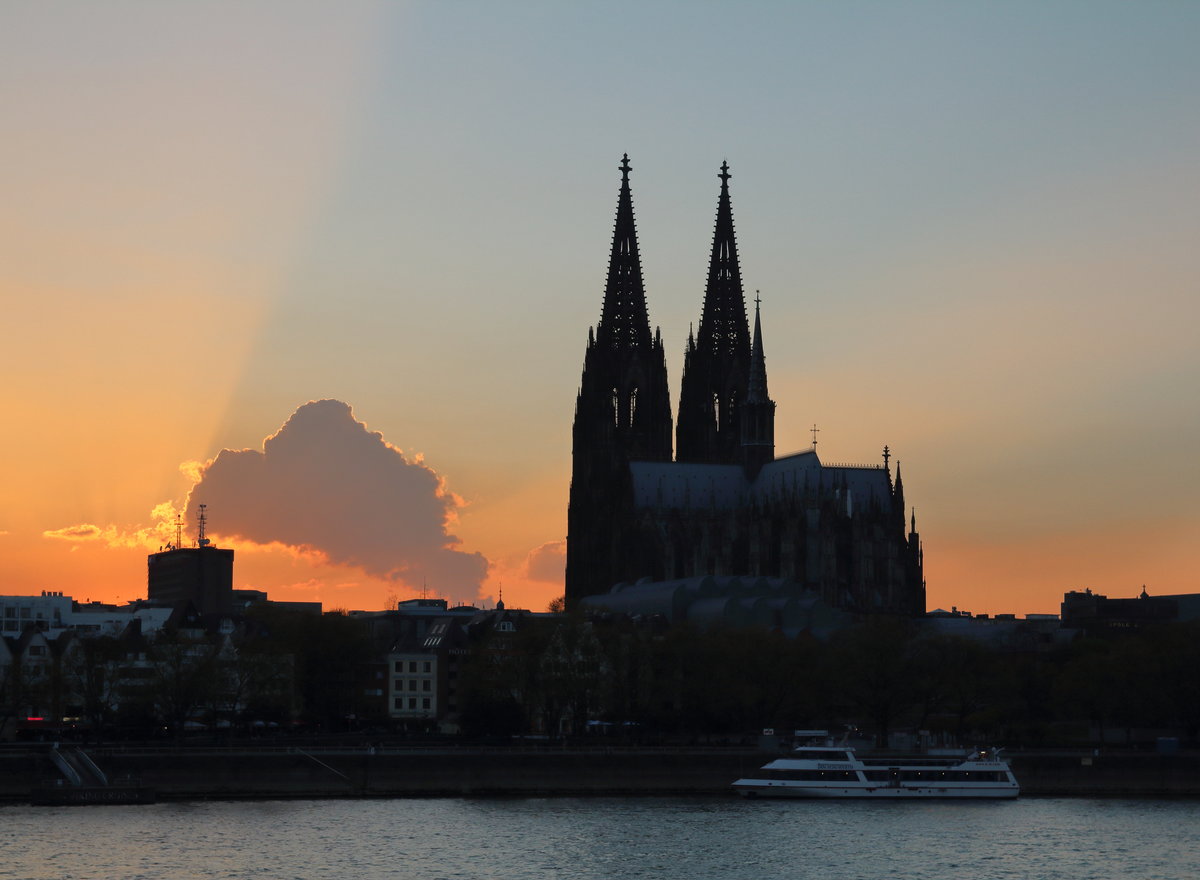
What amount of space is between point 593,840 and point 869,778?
1183 inches

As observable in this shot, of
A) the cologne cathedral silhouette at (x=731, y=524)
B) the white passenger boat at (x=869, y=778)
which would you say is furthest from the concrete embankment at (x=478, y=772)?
the cologne cathedral silhouette at (x=731, y=524)

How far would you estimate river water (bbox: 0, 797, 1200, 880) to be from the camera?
84188mm

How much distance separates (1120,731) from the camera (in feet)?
462

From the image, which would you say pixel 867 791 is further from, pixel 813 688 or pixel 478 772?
pixel 813 688

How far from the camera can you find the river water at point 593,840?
276ft

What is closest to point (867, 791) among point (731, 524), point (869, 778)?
point (869, 778)

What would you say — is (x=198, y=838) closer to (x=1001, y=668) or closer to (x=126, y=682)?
(x=126, y=682)

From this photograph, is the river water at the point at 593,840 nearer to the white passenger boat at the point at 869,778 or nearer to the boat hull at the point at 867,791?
the boat hull at the point at 867,791

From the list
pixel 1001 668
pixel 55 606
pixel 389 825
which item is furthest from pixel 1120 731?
pixel 55 606

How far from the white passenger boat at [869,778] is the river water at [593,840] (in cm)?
363

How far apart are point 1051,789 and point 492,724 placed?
2983cm

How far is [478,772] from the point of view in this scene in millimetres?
114375

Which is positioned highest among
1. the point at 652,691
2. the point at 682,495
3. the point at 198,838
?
the point at 682,495

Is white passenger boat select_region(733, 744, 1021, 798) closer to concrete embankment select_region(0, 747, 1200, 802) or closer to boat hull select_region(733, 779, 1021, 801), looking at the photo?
boat hull select_region(733, 779, 1021, 801)
